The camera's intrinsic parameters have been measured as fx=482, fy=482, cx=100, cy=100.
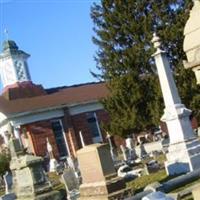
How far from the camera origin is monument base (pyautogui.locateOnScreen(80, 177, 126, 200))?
12.8 m

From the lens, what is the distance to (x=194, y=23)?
4.81 meters

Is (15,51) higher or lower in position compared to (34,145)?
higher

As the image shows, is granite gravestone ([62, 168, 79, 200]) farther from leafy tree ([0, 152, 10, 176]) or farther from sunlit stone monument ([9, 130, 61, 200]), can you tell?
leafy tree ([0, 152, 10, 176])

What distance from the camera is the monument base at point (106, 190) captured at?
12.8m

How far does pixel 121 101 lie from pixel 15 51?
22610mm

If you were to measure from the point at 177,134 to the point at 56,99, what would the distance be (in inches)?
1135

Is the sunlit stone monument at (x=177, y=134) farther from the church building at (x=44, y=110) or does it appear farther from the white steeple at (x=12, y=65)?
the white steeple at (x=12, y=65)

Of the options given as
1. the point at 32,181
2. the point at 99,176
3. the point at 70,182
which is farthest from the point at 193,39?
the point at 70,182

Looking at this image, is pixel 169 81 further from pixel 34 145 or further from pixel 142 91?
pixel 34 145

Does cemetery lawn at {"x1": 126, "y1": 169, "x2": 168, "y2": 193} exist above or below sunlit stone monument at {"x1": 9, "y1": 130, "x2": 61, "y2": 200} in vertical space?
below

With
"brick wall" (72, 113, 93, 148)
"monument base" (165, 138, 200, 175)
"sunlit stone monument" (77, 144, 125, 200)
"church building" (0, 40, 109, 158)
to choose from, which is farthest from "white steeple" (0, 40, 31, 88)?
"sunlit stone monument" (77, 144, 125, 200)

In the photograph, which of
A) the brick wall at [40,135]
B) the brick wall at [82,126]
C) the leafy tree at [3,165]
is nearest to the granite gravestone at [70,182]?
the leafy tree at [3,165]

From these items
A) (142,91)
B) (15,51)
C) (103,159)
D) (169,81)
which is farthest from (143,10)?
(15,51)

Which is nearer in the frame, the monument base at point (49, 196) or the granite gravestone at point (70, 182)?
the monument base at point (49, 196)
